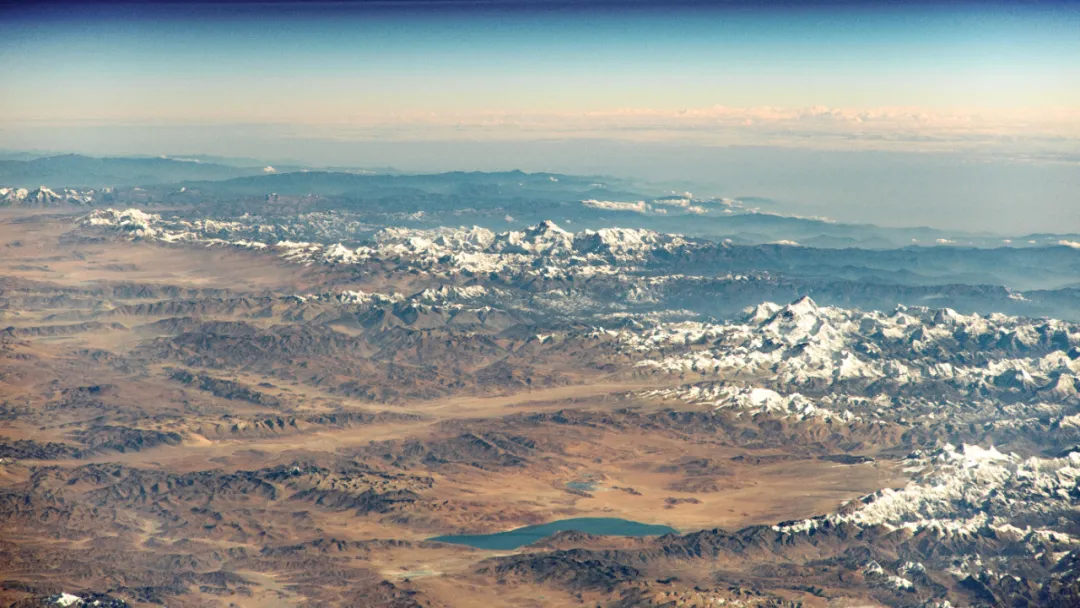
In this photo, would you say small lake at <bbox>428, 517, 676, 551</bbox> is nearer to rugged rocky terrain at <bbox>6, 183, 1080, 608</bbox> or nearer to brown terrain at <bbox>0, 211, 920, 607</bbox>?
brown terrain at <bbox>0, 211, 920, 607</bbox>

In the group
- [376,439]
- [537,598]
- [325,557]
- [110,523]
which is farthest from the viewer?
[376,439]

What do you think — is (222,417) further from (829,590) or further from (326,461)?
(829,590)

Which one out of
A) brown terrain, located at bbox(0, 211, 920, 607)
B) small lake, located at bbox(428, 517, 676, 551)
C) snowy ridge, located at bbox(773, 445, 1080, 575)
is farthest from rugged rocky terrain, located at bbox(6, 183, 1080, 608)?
small lake, located at bbox(428, 517, 676, 551)

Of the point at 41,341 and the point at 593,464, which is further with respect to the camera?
the point at 41,341

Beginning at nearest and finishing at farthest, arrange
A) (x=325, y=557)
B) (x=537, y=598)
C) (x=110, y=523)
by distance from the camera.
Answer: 1. (x=537, y=598)
2. (x=325, y=557)
3. (x=110, y=523)

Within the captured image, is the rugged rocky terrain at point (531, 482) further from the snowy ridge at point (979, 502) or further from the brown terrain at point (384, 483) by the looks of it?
the brown terrain at point (384, 483)

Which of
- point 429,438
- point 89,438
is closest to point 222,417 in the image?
point 89,438
